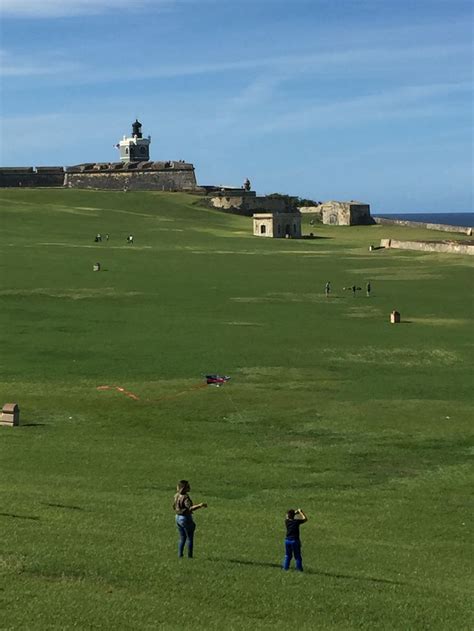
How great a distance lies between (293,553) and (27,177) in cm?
14137

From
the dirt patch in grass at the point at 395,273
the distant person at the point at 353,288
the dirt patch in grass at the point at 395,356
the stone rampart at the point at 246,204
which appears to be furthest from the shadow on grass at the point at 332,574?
the stone rampart at the point at 246,204

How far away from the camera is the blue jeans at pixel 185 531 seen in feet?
61.7

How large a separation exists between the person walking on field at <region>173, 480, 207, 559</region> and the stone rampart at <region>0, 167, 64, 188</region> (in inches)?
5494

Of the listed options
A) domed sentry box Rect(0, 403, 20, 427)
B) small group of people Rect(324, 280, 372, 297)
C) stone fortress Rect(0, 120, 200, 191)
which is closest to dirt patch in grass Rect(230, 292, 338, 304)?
small group of people Rect(324, 280, 372, 297)

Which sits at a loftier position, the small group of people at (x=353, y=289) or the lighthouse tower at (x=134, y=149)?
the lighthouse tower at (x=134, y=149)

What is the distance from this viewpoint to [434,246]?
9531 cm

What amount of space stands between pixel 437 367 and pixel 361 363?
2905 mm

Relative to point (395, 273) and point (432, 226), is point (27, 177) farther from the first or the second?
point (395, 273)

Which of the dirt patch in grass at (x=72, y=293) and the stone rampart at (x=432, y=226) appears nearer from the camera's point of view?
the dirt patch in grass at (x=72, y=293)

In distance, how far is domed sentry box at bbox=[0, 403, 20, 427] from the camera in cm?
3192

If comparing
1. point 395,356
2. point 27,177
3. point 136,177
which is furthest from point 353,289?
point 27,177

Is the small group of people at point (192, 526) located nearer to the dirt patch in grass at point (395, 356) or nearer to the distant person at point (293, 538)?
the distant person at point (293, 538)

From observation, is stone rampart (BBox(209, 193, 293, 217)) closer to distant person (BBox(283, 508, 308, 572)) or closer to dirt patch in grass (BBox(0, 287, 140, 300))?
dirt patch in grass (BBox(0, 287, 140, 300))

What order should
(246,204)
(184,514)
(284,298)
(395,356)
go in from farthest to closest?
(246,204) < (284,298) < (395,356) < (184,514)
